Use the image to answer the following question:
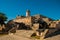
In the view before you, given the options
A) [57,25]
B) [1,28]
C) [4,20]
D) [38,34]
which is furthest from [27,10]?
[38,34]

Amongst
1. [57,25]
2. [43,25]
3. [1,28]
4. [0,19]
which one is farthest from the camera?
[0,19]

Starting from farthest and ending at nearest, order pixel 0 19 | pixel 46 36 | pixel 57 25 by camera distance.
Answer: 1. pixel 0 19
2. pixel 57 25
3. pixel 46 36

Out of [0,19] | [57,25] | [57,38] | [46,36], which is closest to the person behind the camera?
[57,38]

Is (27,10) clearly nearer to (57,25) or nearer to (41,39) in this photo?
(57,25)

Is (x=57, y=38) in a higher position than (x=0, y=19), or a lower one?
lower

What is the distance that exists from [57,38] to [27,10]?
3138 cm

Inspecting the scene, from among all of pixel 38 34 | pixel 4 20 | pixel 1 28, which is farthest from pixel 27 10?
pixel 38 34

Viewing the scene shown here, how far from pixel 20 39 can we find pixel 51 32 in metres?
6.20

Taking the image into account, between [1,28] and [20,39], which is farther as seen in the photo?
[1,28]

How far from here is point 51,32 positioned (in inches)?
928

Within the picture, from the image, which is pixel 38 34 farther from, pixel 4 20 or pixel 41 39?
pixel 4 20

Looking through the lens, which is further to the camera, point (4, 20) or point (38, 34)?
point (4, 20)

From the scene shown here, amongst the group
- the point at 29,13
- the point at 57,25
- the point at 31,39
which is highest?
the point at 29,13

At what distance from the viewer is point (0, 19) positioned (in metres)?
47.4
